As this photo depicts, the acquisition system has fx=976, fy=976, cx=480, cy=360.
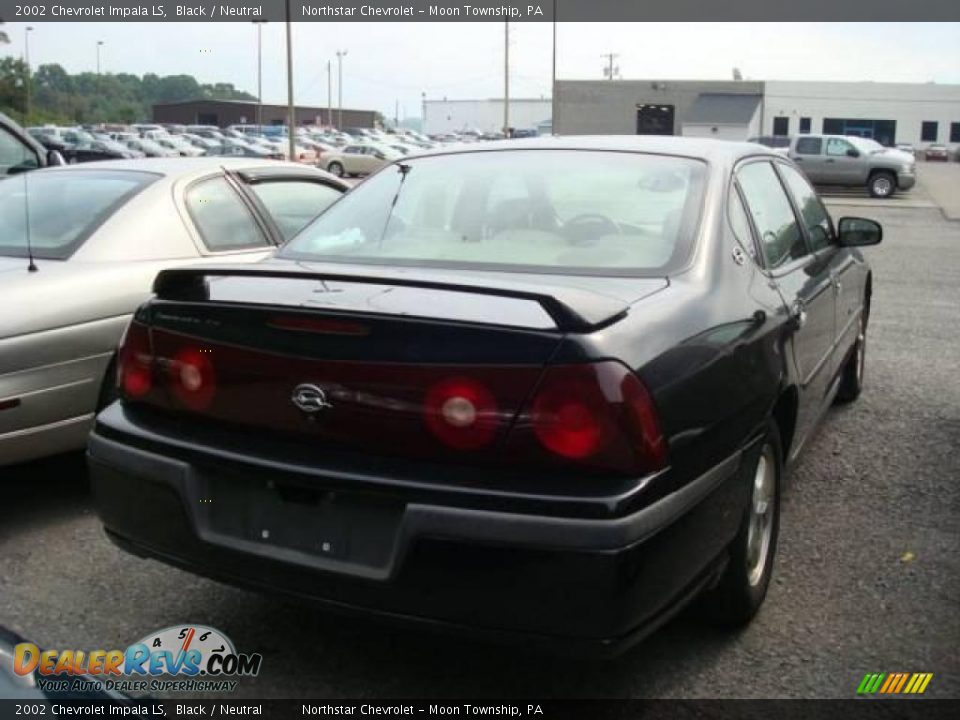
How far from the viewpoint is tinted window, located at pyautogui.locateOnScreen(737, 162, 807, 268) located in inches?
137

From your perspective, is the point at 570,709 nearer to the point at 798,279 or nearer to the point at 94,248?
the point at 798,279

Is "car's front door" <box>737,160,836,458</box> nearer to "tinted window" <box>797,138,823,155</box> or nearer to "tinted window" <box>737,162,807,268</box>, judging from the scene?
"tinted window" <box>737,162,807,268</box>

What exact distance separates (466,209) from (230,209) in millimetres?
1974

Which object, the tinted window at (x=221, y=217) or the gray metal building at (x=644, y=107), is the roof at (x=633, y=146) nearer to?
the tinted window at (x=221, y=217)

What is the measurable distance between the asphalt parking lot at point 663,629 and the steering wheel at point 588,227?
124 cm

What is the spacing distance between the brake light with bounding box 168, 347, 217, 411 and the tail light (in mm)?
863

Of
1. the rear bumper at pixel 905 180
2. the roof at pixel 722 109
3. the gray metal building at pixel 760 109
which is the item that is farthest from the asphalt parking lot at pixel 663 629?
the roof at pixel 722 109

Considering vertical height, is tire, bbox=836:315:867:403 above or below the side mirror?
below

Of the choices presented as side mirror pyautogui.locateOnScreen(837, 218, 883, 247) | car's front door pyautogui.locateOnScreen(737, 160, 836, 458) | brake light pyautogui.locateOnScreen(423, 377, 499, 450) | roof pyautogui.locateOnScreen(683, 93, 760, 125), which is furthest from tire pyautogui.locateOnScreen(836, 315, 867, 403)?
roof pyautogui.locateOnScreen(683, 93, 760, 125)

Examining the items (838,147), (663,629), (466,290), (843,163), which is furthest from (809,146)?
(466,290)

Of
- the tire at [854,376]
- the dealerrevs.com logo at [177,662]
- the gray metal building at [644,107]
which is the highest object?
the gray metal building at [644,107]

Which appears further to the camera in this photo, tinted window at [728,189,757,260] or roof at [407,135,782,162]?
roof at [407,135,782,162]

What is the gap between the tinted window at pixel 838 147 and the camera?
1064 inches

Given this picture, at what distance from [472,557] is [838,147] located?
2763 centimetres
